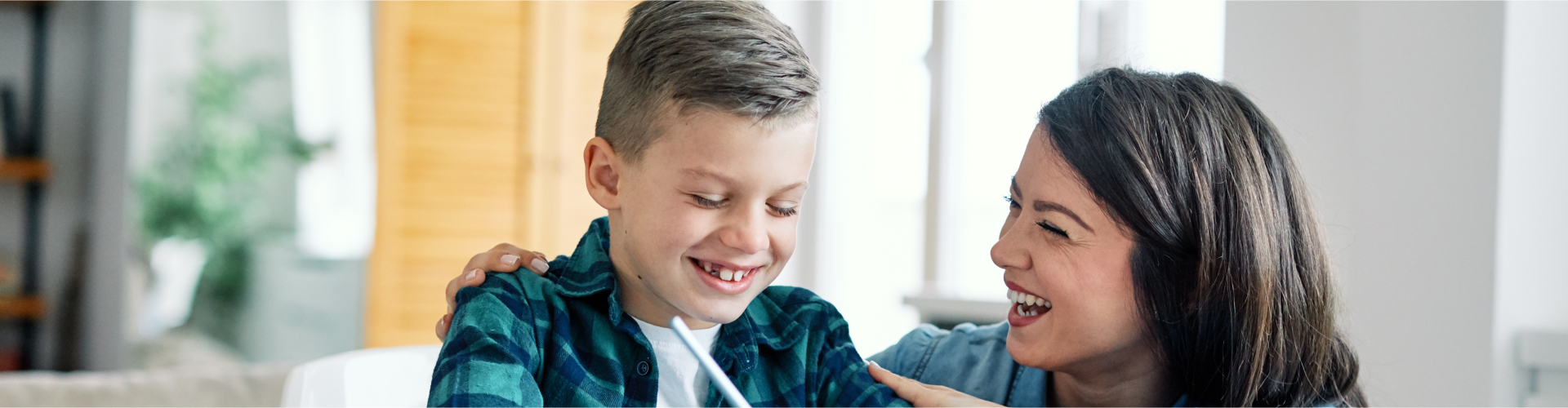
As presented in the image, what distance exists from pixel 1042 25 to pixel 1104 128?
1954 mm

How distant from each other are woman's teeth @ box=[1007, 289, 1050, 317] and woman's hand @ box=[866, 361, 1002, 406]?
162 millimetres

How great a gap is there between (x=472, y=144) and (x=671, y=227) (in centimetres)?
335

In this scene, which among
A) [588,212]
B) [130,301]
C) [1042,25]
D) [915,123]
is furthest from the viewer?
[588,212]

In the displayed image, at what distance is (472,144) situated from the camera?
3988 millimetres

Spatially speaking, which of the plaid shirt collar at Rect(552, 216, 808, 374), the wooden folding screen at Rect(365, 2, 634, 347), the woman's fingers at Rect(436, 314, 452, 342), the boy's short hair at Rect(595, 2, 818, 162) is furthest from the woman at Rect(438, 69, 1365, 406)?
the wooden folding screen at Rect(365, 2, 634, 347)

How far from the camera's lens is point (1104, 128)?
3.59ft

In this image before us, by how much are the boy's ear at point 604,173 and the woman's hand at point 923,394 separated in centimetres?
35

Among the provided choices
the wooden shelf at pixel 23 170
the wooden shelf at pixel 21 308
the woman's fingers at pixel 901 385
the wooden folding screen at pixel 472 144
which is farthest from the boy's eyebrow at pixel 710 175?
the wooden shelf at pixel 21 308

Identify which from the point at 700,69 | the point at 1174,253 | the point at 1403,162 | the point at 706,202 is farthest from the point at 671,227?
the point at 1403,162

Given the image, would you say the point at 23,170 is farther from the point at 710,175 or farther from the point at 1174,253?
the point at 1174,253

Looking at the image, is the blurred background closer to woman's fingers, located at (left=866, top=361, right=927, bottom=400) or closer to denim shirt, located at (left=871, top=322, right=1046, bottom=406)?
denim shirt, located at (left=871, top=322, right=1046, bottom=406)

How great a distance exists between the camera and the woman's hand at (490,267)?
929 mm

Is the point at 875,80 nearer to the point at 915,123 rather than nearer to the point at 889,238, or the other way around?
the point at 915,123

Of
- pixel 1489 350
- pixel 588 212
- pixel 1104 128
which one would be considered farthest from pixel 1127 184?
pixel 588 212
